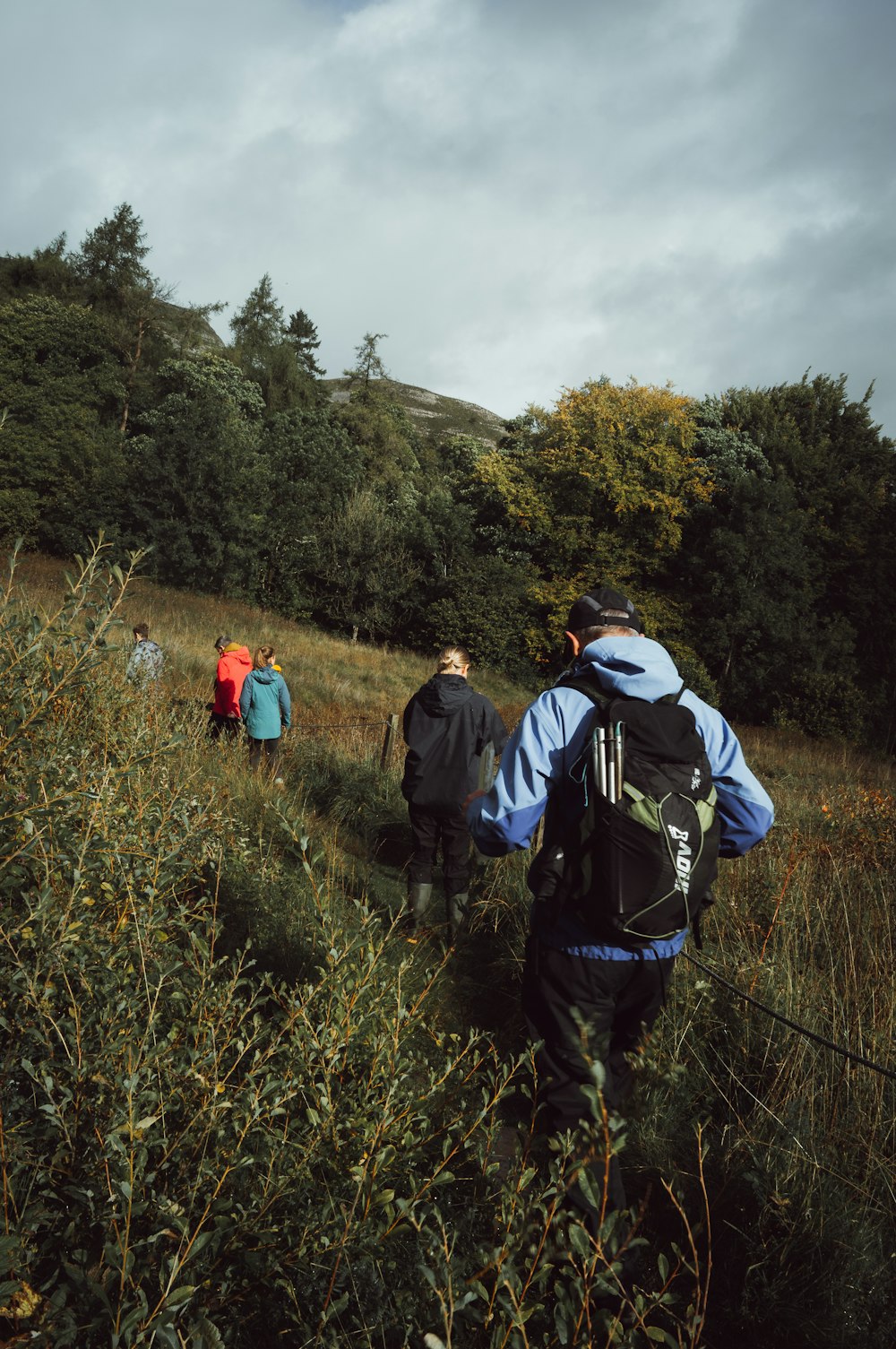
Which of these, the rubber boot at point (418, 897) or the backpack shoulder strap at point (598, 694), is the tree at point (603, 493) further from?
the backpack shoulder strap at point (598, 694)

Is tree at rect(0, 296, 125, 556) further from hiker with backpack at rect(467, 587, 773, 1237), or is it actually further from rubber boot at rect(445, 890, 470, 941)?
hiker with backpack at rect(467, 587, 773, 1237)

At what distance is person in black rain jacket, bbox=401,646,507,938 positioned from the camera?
500cm

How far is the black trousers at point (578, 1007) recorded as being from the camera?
233 cm

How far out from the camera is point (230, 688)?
8.90 m

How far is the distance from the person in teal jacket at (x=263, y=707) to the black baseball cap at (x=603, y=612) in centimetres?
578

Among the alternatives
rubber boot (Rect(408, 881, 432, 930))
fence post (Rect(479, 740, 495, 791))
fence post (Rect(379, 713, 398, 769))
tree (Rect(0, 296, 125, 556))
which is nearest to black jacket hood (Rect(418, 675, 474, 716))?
fence post (Rect(479, 740, 495, 791))

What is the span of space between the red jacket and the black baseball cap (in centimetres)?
663

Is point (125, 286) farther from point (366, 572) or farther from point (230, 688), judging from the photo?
point (230, 688)

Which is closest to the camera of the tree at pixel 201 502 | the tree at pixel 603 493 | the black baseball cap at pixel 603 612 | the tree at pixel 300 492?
the black baseball cap at pixel 603 612

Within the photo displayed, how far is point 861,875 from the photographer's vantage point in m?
4.71

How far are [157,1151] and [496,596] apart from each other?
103 feet

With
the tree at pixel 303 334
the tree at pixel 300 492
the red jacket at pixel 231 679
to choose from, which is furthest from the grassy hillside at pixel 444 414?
the red jacket at pixel 231 679

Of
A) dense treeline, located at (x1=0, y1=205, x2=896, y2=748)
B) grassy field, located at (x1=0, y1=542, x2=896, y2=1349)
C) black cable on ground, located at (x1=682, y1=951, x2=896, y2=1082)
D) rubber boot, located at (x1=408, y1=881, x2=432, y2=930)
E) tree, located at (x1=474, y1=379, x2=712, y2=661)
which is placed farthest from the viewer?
tree, located at (x1=474, y1=379, x2=712, y2=661)

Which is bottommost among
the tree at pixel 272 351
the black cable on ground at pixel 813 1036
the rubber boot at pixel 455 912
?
the rubber boot at pixel 455 912
